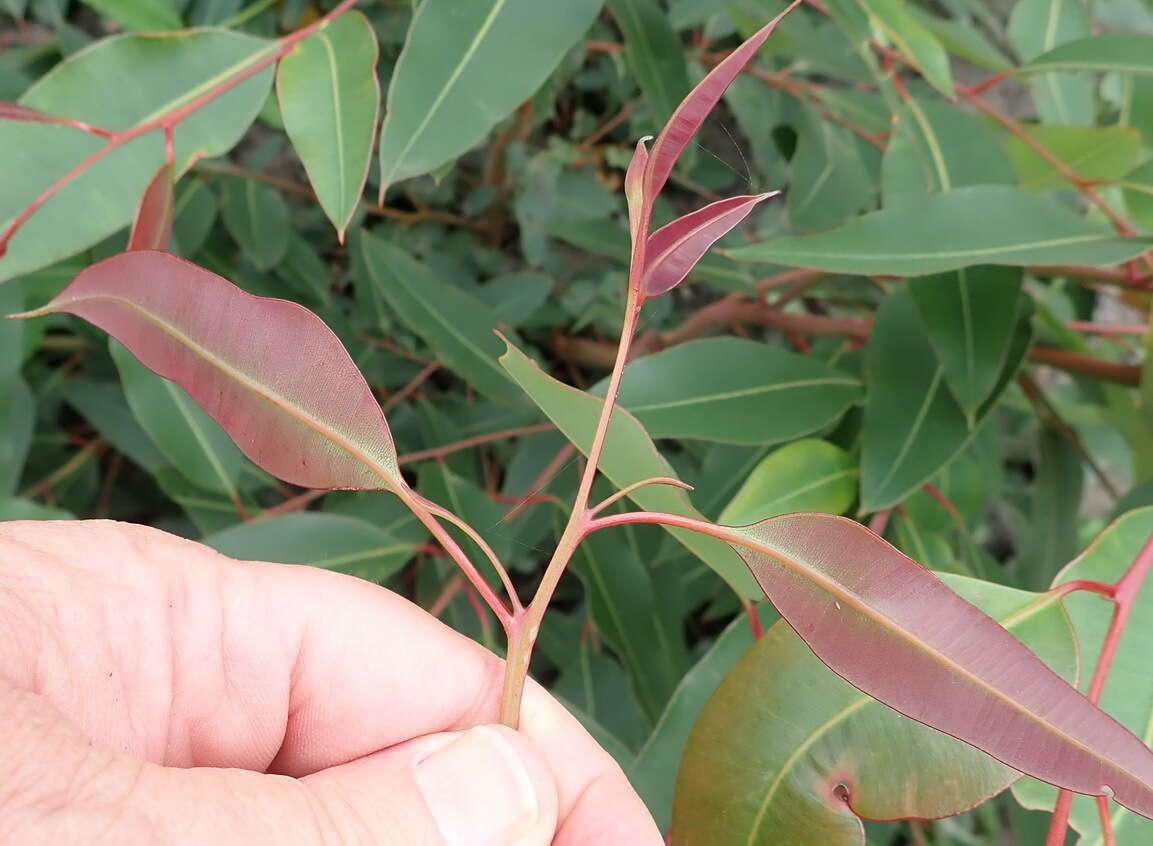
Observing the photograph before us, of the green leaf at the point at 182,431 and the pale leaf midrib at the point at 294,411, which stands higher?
the pale leaf midrib at the point at 294,411

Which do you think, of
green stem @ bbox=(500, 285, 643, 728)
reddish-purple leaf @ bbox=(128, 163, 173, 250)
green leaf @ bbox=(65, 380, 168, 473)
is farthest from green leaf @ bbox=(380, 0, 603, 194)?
green leaf @ bbox=(65, 380, 168, 473)

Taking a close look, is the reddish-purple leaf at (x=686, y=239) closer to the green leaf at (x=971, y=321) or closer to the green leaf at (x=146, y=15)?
the green leaf at (x=971, y=321)

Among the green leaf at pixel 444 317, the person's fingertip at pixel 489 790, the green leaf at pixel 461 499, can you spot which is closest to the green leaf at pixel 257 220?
the green leaf at pixel 444 317

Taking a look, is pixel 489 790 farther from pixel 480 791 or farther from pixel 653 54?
pixel 653 54

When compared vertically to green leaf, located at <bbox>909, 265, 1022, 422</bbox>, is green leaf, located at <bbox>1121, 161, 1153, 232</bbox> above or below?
above

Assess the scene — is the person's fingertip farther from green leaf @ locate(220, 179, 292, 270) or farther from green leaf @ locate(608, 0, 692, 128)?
green leaf @ locate(220, 179, 292, 270)

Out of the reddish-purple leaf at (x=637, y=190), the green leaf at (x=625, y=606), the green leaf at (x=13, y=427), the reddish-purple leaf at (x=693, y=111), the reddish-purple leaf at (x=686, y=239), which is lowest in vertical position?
the green leaf at (x=625, y=606)

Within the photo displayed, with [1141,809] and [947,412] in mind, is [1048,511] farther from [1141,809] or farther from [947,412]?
[1141,809]
